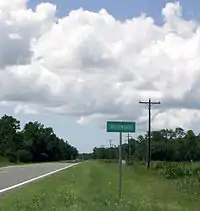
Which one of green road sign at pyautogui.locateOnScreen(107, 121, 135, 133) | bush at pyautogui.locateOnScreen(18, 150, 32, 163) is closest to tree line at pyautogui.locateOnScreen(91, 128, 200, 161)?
bush at pyautogui.locateOnScreen(18, 150, 32, 163)

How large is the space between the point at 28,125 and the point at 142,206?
573ft

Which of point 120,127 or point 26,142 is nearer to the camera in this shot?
point 120,127

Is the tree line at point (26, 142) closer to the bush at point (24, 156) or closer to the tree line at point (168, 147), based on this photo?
the bush at point (24, 156)

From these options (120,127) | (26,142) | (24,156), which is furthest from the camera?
(26,142)

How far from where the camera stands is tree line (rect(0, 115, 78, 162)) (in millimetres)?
155000

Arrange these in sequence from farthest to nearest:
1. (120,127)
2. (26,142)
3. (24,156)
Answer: (26,142), (24,156), (120,127)

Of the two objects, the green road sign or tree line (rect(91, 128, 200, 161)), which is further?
tree line (rect(91, 128, 200, 161))

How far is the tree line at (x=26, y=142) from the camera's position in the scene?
155000 mm

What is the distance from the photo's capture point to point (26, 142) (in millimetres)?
177375

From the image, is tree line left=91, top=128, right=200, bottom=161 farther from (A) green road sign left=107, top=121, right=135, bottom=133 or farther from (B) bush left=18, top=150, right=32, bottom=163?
(A) green road sign left=107, top=121, right=135, bottom=133

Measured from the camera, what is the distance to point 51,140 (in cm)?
19562

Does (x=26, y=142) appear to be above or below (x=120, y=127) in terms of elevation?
above

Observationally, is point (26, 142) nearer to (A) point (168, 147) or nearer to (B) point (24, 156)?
(B) point (24, 156)

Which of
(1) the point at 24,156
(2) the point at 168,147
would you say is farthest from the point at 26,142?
(2) the point at 168,147
